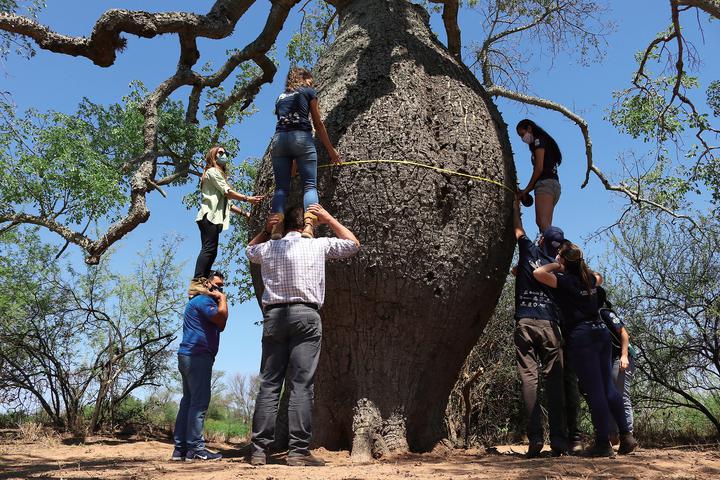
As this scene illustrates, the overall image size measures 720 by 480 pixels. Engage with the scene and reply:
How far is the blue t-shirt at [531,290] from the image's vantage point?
196 inches

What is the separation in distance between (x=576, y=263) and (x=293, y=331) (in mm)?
2158

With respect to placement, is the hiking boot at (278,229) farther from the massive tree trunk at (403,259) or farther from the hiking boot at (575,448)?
the hiking boot at (575,448)

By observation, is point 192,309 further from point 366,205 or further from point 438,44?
point 438,44

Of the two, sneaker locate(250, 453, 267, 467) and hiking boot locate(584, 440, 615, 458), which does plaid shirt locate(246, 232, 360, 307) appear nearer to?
sneaker locate(250, 453, 267, 467)

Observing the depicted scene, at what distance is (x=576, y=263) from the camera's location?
4.75 m

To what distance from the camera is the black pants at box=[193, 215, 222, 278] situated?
5477 millimetres

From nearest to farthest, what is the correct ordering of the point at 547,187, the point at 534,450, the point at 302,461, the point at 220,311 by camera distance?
the point at 302,461 < the point at 534,450 < the point at 220,311 < the point at 547,187

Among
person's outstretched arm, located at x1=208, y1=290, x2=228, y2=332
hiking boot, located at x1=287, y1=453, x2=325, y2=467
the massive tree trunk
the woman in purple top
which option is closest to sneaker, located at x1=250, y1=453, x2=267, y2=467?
hiking boot, located at x1=287, y1=453, x2=325, y2=467

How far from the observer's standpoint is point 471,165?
17.1 feet

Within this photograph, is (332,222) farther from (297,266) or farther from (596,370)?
(596,370)

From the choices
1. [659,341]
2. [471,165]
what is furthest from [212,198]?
[659,341]

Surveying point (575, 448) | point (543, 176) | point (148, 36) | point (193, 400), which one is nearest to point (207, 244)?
point (193, 400)

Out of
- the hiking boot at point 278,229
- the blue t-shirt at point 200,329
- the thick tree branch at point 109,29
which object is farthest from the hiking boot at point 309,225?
the thick tree branch at point 109,29

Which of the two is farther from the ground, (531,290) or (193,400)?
(531,290)
